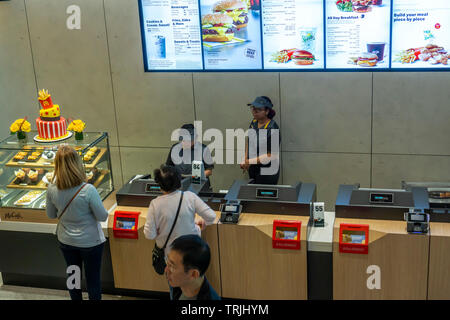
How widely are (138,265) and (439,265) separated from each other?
2.43 m

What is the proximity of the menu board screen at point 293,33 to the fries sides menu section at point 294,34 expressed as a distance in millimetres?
10

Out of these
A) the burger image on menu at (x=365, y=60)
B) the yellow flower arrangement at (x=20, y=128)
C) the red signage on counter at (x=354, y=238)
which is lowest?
the red signage on counter at (x=354, y=238)

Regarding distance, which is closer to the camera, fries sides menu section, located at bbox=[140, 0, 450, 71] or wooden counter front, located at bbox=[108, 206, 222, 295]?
wooden counter front, located at bbox=[108, 206, 222, 295]

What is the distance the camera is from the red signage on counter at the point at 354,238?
14.2 ft

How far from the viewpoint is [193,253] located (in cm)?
275

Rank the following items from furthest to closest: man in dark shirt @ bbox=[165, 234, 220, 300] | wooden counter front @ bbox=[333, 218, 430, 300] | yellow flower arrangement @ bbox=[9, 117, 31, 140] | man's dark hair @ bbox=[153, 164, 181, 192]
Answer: yellow flower arrangement @ bbox=[9, 117, 31, 140] → wooden counter front @ bbox=[333, 218, 430, 300] → man's dark hair @ bbox=[153, 164, 181, 192] → man in dark shirt @ bbox=[165, 234, 220, 300]

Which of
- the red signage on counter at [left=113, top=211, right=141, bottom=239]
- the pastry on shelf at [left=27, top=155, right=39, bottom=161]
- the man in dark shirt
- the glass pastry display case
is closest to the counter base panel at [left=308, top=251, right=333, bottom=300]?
the red signage on counter at [left=113, top=211, right=141, bottom=239]

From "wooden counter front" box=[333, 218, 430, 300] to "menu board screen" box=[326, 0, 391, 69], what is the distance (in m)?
2.18

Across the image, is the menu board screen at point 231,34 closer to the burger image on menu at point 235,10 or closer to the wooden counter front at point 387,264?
the burger image on menu at point 235,10

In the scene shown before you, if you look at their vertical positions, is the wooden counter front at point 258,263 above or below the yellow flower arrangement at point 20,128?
below

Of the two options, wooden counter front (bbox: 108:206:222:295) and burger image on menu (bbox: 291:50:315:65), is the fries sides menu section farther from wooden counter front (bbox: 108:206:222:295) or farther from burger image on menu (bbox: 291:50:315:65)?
wooden counter front (bbox: 108:206:222:295)

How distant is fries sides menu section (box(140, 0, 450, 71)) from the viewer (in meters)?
5.76

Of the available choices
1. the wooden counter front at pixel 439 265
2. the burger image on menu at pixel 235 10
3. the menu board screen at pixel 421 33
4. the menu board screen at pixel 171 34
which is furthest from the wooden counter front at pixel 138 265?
the menu board screen at pixel 421 33
